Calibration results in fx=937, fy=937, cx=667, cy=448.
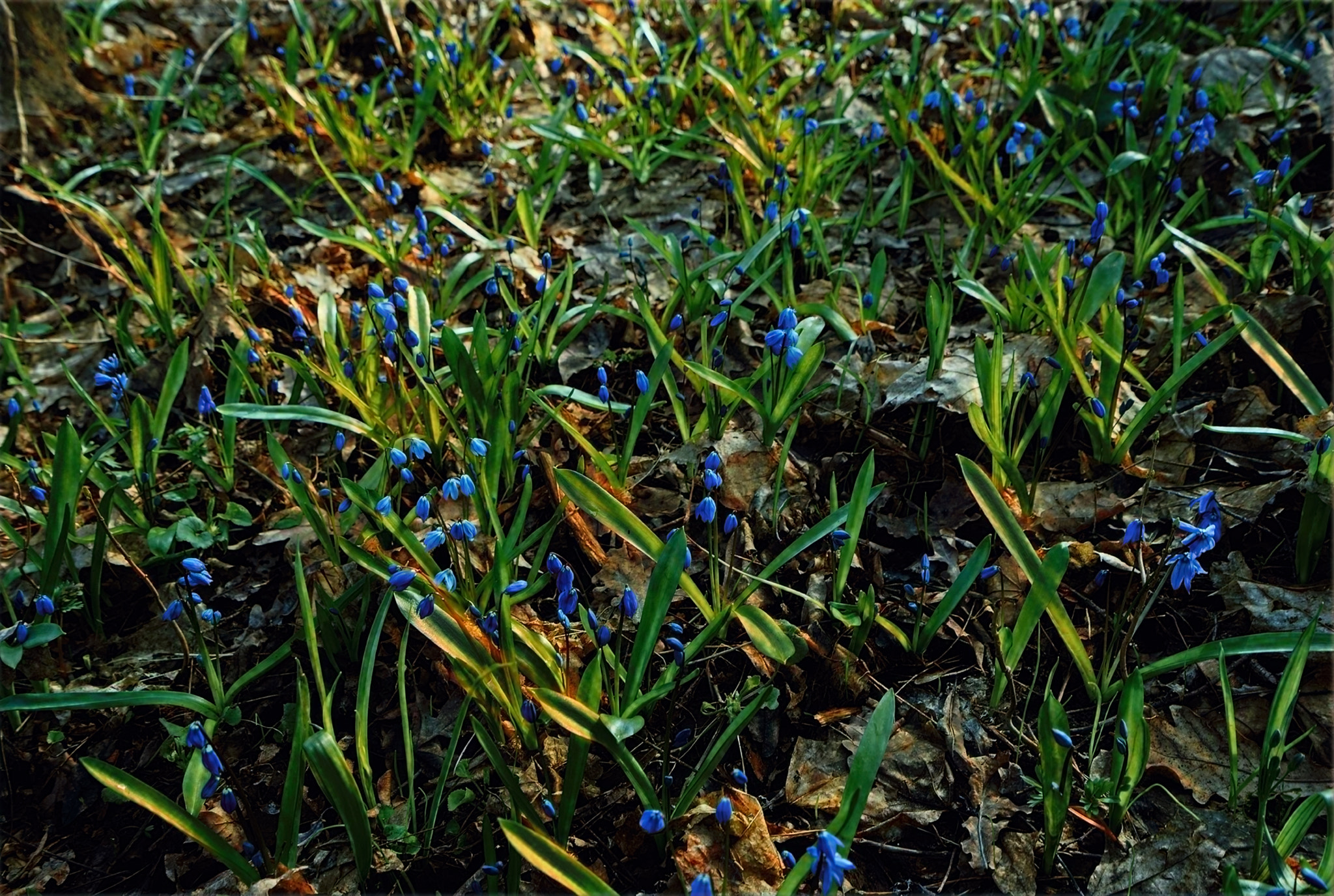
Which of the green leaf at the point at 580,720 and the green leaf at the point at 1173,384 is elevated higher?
the green leaf at the point at 1173,384

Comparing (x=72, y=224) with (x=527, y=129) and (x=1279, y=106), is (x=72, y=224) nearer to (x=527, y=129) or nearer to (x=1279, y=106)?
(x=527, y=129)

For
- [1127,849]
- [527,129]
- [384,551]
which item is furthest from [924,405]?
[527,129]

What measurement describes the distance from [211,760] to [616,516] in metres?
0.91

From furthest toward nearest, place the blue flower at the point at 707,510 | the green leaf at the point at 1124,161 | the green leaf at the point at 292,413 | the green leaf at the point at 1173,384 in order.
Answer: the green leaf at the point at 1124,161, the green leaf at the point at 292,413, the green leaf at the point at 1173,384, the blue flower at the point at 707,510

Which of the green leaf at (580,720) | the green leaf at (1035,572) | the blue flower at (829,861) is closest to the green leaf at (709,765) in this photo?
the green leaf at (580,720)

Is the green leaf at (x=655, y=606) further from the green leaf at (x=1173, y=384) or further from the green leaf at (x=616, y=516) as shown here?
the green leaf at (x=1173, y=384)

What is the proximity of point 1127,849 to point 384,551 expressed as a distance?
5.53 ft

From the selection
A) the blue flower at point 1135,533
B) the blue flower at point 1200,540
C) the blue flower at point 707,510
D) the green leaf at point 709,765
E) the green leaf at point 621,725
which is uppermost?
the blue flower at point 1200,540

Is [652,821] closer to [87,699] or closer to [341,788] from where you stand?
[341,788]

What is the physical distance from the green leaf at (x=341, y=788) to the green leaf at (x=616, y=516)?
698mm

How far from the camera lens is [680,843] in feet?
5.87

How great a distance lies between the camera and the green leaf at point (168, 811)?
1706mm

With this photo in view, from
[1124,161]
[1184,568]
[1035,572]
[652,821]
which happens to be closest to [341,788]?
[652,821]

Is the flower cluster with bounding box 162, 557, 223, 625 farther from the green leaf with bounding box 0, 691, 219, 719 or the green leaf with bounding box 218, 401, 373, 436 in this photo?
the green leaf with bounding box 218, 401, 373, 436
